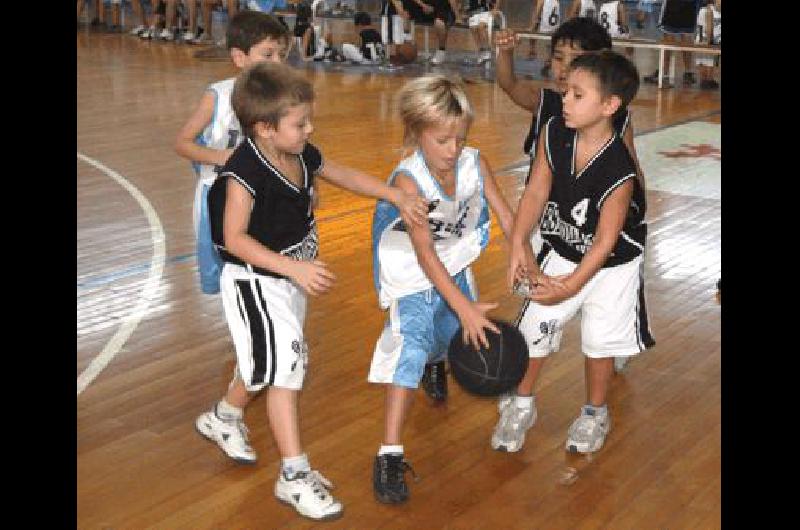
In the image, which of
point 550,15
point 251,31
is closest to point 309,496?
point 251,31

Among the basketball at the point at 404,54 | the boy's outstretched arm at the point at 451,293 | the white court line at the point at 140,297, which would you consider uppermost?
the basketball at the point at 404,54

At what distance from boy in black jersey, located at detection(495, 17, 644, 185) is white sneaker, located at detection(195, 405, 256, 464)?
1.61 metres

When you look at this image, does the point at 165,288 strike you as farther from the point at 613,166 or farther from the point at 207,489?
the point at 613,166

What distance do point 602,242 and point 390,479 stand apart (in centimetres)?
100

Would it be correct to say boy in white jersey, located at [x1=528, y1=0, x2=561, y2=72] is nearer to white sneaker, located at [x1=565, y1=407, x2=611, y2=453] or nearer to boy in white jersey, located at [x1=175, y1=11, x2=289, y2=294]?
boy in white jersey, located at [x1=175, y1=11, x2=289, y2=294]

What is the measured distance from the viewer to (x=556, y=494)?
3.48 m

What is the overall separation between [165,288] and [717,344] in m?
2.71

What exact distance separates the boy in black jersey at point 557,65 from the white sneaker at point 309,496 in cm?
167

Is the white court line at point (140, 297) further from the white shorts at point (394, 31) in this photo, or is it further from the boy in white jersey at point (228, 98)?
the white shorts at point (394, 31)

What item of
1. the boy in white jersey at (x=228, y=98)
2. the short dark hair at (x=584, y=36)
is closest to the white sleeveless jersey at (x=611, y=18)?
the short dark hair at (x=584, y=36)

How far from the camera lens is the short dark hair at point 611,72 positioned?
3.54m

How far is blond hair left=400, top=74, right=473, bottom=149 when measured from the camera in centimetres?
342

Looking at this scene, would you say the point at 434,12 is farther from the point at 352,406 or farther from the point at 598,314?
the point at 598,314

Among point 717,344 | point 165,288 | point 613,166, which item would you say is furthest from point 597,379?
point 165,288
